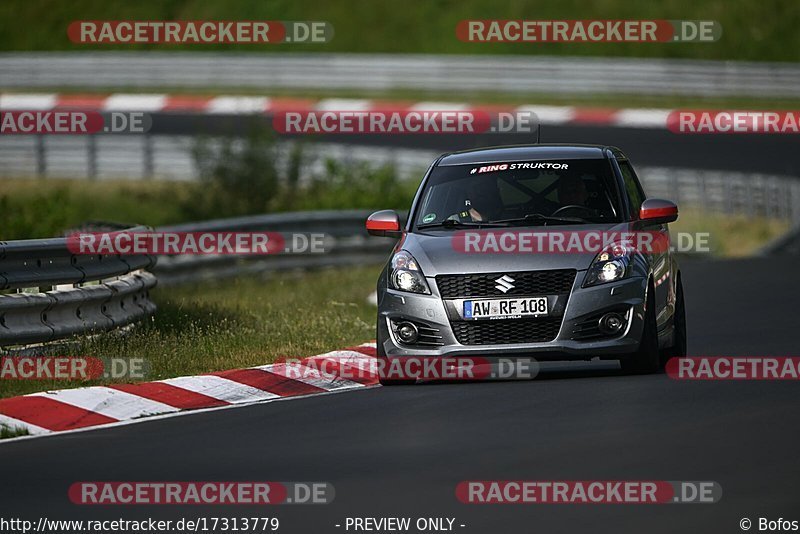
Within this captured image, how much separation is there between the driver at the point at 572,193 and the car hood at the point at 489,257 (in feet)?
1.38

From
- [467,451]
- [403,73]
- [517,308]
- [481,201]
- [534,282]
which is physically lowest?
[467,451]

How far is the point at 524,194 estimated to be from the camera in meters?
13.5

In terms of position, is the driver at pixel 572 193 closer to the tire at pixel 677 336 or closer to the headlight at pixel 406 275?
the tire at pixel 677 336

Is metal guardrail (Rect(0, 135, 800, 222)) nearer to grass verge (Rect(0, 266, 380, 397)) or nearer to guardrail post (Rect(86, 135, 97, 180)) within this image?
guardrail post (Rect(86, 135, 97, 180))

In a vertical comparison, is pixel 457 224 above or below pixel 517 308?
above

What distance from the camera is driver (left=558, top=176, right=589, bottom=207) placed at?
13.1 meters

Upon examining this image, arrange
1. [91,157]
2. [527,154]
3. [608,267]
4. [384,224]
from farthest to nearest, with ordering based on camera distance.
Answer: [91,157] → [527,154] → [384,224] → [608,267]

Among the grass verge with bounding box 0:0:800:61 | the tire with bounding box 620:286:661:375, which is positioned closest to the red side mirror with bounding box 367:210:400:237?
the tire with bounding box 620:286:661:375

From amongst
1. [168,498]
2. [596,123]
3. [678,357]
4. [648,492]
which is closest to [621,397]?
[678,357]

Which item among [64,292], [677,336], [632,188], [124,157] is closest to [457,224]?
[632,188]

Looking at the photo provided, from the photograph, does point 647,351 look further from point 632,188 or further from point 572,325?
point 632,188

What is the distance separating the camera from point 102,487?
8.80 m

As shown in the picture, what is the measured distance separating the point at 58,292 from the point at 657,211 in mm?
4228

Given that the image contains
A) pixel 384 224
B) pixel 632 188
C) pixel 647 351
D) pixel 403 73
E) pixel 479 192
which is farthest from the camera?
pixel 403 73
